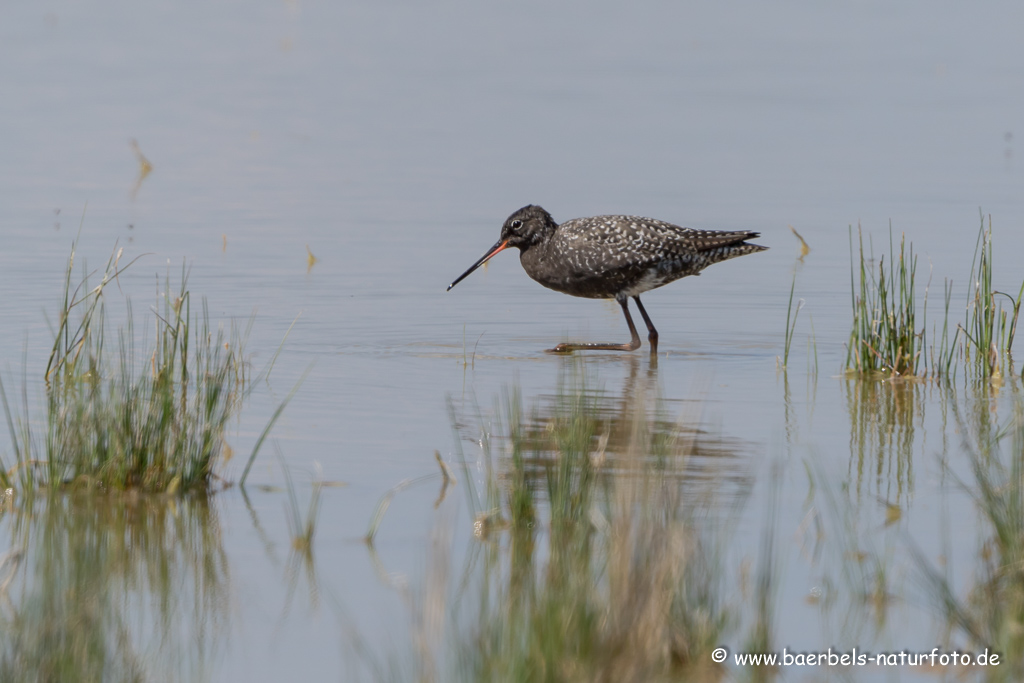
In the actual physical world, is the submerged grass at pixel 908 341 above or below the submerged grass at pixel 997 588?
above

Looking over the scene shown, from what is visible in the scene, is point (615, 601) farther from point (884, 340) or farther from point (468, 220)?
point (468, 220)

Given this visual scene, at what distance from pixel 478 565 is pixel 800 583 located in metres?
1.17

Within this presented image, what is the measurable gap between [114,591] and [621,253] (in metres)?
6.27

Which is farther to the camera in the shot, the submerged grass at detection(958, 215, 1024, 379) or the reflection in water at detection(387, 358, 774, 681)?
the submerged grass at detection(958, 215, 1024, 379)

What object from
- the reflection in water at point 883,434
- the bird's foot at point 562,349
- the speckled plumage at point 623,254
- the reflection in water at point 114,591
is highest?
the speckled plumage at point 623,254

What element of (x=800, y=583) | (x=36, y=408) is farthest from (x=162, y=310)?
(x=800, y=583)

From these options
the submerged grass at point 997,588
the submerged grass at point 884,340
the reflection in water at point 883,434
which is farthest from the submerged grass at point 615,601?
the submerged grass at point 884,340

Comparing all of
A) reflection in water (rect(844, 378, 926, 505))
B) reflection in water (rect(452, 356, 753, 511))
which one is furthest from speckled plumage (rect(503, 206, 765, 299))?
reflection in water (rect(844, 378, 926, 505))

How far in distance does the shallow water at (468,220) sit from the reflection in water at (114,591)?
0.06m

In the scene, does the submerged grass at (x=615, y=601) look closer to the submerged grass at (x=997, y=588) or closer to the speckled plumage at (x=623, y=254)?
the submerged grass at (x=997, y=588)

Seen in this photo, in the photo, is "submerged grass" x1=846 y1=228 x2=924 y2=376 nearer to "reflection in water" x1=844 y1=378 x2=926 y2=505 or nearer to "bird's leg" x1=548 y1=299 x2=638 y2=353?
"reflection in water" x1=844 y1=378 x2=926 y2=505

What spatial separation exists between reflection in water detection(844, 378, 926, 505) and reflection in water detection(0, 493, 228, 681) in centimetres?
287

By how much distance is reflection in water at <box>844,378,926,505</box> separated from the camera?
21.7 ft

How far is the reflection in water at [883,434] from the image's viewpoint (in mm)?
6605
